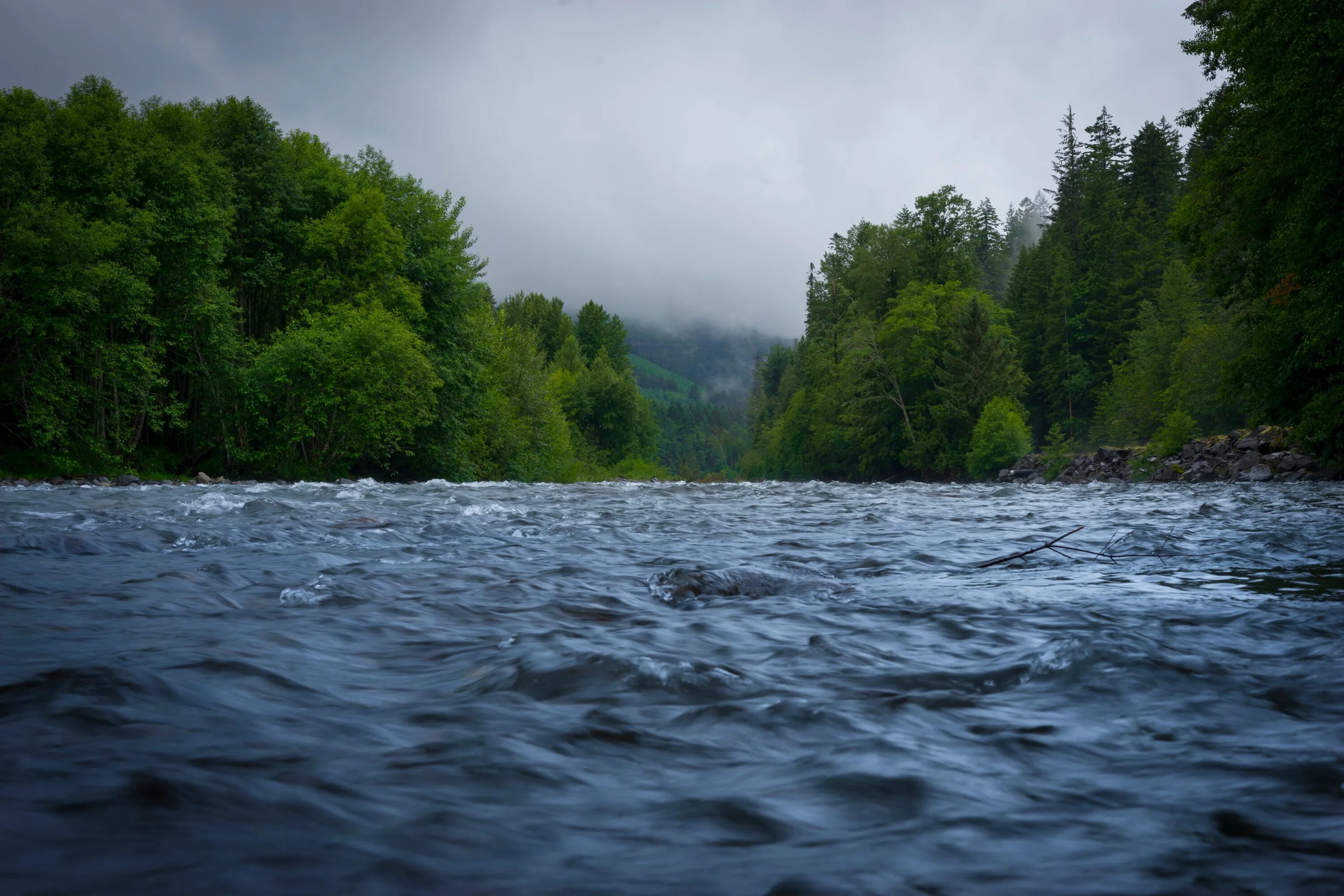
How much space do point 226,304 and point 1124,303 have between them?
55369 millimetres

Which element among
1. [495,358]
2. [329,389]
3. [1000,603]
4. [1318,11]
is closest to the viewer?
[1000,603]

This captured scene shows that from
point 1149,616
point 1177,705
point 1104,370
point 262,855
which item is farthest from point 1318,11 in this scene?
point 1104,370

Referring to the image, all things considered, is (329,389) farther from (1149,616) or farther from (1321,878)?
(1321,878)

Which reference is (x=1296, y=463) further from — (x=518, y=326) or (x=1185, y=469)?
(x=518, y=326)

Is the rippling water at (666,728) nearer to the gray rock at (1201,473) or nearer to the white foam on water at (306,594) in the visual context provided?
the white foam on water at (306,594)

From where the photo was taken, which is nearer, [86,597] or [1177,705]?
[1177,705]

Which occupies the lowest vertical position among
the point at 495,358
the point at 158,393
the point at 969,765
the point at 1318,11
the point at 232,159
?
the point at 969,765

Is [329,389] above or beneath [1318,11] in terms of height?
beneath

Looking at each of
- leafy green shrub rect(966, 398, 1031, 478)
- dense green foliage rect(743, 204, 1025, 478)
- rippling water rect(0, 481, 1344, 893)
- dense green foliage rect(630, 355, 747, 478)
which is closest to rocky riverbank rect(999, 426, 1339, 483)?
leafy green shrub rect(966, 398, 1031, 478)

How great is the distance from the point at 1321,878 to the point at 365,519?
1088 centimetres

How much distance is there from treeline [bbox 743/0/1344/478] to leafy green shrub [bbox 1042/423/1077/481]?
0.37 m

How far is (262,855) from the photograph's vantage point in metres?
1.99

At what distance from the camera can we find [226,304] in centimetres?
3056

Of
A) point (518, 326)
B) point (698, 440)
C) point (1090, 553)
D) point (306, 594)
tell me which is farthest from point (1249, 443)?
point (698, 440)
